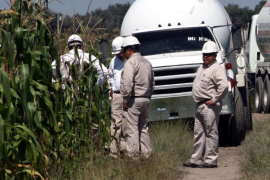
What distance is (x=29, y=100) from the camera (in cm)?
631

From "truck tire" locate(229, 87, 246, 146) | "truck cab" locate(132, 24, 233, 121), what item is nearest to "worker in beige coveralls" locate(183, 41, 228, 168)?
"truck cab" locate(132, 24, 233, 121)

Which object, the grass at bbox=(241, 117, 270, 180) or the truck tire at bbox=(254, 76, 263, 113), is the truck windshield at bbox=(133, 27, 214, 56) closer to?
the grass at bbox=(241, 117, 270, 180)

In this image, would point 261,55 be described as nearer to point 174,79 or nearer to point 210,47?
point 174,79

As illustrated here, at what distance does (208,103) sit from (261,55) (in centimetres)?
1251

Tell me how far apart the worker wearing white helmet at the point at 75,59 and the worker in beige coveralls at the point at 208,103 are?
139 cm

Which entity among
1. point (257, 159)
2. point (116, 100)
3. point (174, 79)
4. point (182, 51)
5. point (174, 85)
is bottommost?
point (257, 159)

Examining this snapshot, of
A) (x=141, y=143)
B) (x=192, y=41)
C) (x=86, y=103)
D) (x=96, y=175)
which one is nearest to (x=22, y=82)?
(x=96, y=175)

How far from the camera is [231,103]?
11.7 meters

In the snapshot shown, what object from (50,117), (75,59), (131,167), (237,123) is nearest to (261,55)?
(237,123)

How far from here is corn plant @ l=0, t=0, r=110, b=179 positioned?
584cm

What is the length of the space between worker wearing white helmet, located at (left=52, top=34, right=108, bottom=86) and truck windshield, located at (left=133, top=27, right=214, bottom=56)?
337 cm

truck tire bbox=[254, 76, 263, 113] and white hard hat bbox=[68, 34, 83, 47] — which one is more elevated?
white hard hat bbox=[68, 34, 83, 47]

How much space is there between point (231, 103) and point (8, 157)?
6.18 meters

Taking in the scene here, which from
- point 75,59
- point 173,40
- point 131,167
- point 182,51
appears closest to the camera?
point 131,167
